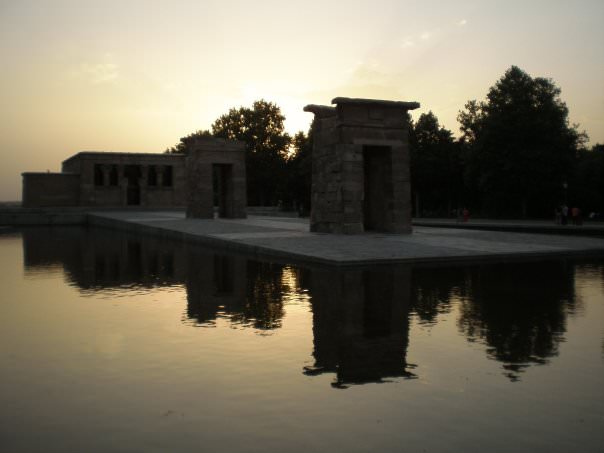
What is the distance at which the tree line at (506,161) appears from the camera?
156 feet

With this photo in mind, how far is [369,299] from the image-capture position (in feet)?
31.3

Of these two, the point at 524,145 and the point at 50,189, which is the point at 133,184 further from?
the point at 524,145

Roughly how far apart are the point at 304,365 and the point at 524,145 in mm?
46075

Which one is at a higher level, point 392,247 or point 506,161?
point 506,161

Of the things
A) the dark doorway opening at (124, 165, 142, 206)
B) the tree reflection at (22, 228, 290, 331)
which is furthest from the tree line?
the tree reflection at (22, 228, 290, 331)

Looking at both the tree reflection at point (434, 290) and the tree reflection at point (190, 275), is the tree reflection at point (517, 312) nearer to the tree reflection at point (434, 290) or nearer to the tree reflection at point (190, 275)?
the tree reflection at point (434, 290)

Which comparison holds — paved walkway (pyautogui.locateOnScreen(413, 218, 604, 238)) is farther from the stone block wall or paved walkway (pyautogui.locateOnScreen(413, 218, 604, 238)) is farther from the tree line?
the stone block wall

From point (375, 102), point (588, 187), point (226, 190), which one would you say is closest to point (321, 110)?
point (375, 102)

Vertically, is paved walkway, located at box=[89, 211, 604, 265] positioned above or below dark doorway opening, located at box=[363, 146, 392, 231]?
below

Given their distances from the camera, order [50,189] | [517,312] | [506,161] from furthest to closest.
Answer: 1. [50,189]
2. [506,161]
3. [517,312]

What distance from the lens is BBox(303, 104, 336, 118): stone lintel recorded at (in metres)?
22.5

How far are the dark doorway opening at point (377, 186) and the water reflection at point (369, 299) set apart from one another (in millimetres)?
9072

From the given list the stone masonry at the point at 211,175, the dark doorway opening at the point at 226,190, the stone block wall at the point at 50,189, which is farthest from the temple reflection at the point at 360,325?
the stone block wall at the point at 50,189

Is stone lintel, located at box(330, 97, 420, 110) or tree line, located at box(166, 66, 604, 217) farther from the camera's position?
tree line, located at box(166, 66, 604, 217)
